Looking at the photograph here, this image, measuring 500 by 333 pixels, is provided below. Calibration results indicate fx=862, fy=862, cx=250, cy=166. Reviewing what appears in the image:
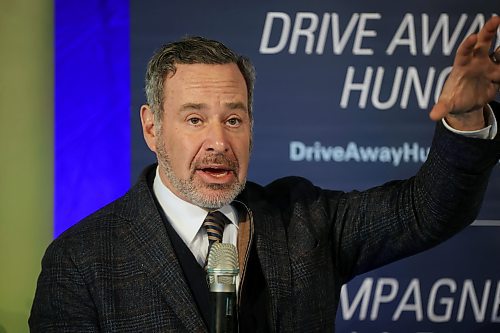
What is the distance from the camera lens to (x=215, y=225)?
253 cm

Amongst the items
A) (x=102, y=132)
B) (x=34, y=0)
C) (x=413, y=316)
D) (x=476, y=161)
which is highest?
(x=34, y=0)

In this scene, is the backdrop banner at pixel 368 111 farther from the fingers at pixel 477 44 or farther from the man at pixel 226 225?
the fingers at pixel 477 44

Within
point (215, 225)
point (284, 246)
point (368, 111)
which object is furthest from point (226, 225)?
point (368, 111)

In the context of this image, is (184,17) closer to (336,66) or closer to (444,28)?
(336,66)

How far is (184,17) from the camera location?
354 cm

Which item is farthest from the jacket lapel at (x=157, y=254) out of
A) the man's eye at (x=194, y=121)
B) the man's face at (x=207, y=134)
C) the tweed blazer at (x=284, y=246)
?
the man's eye at (x=194, y=121)

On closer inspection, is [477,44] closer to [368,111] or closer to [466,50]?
[466,50]

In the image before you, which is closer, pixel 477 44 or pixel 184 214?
pixel 477 44

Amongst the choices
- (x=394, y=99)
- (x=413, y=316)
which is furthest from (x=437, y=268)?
(x=394, y=99)

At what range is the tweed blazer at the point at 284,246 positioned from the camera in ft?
7.66

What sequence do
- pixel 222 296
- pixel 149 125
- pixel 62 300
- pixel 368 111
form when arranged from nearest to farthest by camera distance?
pixel 222 296 < pixel 62 300 < pixel 149 125 < pixel 368 111

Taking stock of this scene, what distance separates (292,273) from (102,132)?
4.31 feet

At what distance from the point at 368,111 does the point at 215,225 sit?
1286 millimetres

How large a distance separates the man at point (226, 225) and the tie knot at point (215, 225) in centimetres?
2
